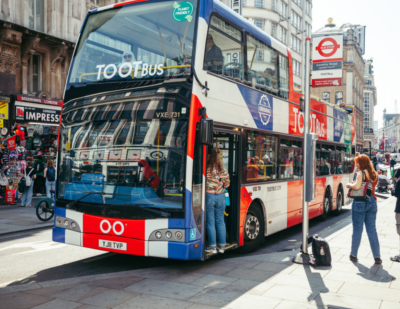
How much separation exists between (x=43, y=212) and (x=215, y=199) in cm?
693

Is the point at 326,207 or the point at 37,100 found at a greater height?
the point at 37,100

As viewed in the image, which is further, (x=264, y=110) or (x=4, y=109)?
(x=4, y=109)

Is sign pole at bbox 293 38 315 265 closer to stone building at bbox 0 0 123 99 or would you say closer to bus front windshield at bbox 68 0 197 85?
bus front windshield at bbox 68 0 197 85

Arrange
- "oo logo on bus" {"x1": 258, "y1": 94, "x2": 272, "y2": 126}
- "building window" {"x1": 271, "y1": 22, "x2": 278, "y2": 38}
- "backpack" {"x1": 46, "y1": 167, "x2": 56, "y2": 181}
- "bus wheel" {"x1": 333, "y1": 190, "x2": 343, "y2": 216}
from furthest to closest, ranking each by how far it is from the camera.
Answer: "building window" {"x1": 271, "y1": 22, "x2": 278, "y2": 38} → "backpack" {"x1": 46, "y1": 167, "x2": 56, "y2": 181} → "bus wheel" {"x1": 333, "y1": 190, "x2": 343, "y2": 216} → "oo logo on bus" {"x1": 258, "y1": 94, "x2": 272, "y2": 126}

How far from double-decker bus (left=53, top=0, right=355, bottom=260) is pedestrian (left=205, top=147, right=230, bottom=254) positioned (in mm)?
255

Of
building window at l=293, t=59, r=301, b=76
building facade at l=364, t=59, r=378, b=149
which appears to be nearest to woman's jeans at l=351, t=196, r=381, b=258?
building window at l=293, t=59, r=301, b=76

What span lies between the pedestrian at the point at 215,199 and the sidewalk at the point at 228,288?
44cm

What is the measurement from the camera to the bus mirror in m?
6.03

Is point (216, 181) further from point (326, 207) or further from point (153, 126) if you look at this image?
point (326, 207)

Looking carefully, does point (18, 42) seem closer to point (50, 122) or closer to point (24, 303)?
point (50, 122)

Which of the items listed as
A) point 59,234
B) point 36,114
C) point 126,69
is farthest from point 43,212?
point 36,114

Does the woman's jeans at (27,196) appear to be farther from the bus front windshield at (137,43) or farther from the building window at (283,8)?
the building window at (283,8)

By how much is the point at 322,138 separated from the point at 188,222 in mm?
7240

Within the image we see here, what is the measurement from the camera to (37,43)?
63.9 feet
